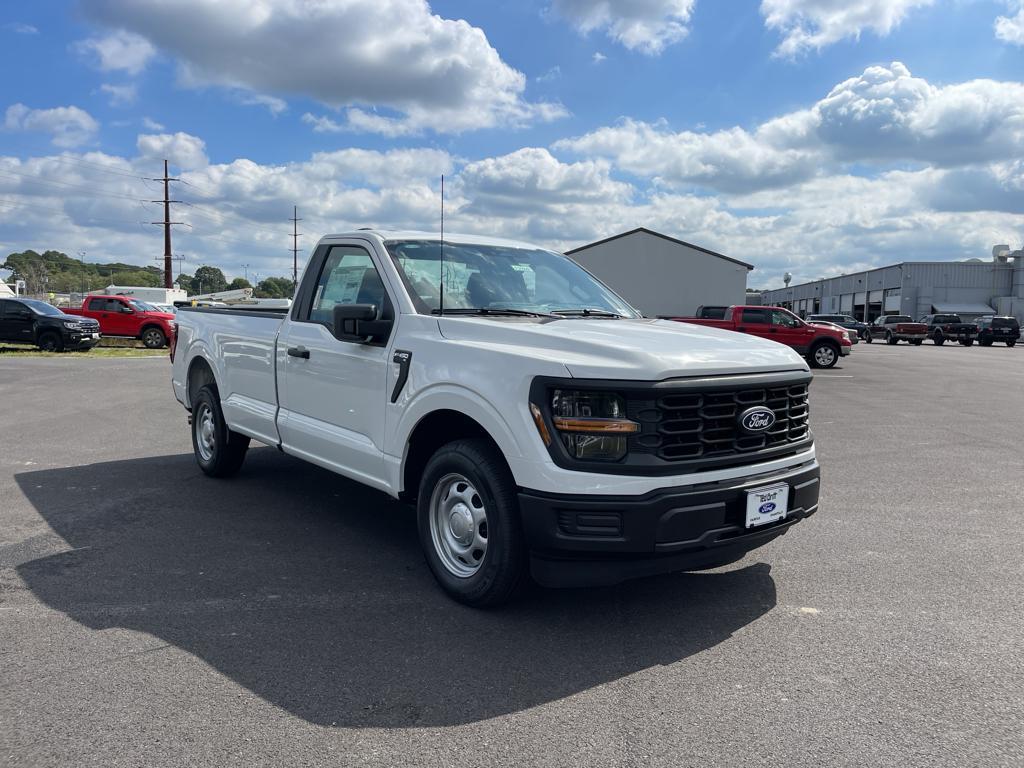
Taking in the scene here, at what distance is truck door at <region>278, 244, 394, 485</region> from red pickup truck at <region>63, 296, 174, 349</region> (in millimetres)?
23577

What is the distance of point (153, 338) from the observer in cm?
2680

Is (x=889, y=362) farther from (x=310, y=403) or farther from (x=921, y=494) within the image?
(x=310, y=403)

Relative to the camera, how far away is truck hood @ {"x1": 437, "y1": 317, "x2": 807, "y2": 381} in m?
3.49

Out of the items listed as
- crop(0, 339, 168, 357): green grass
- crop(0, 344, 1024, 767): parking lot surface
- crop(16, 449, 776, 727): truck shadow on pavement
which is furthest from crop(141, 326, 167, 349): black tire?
crop(16, 449, 776, 727): truck shadow on pavement

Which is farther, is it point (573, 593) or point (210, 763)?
point (573, 593)

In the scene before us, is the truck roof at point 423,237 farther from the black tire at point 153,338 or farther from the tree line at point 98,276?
the tree line at point 98,276

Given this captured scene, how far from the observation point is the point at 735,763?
8.77 ft

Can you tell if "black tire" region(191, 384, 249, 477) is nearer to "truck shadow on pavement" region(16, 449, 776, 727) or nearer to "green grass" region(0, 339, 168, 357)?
"truck shadow on pavement" region(16, 449, 776, 727)

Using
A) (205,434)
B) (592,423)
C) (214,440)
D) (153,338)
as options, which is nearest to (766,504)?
(592,423)

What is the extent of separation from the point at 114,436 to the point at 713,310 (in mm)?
26530

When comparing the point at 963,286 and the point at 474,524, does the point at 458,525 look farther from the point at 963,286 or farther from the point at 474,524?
the point at 963,286

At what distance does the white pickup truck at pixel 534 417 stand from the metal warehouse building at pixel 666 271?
154ft

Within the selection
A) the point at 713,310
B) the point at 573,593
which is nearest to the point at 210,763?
the point at 573,593

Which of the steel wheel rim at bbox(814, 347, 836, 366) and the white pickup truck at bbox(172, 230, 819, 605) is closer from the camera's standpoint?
the white pickup truck at bbox(172, 230, 819, 605)
